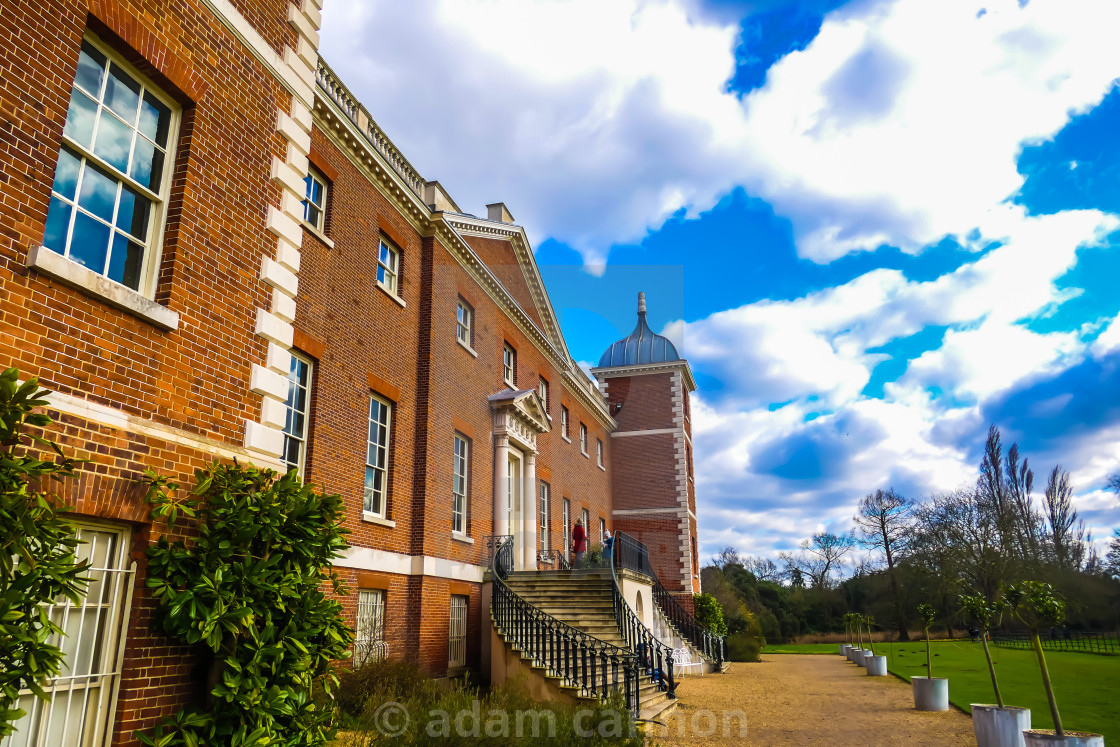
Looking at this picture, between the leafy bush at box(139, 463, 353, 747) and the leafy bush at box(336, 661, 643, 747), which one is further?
the leafy bush at box(336, 661, 643, 747)

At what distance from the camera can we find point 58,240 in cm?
507

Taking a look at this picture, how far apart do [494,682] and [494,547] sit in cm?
434

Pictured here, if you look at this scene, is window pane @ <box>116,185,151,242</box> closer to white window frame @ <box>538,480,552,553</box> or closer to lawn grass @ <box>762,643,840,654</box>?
white window frame @ <box>538,480,552,553</box>

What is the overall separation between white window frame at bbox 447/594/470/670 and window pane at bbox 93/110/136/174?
37.1 feet

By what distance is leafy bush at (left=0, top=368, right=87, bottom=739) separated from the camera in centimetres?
371

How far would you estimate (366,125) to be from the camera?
14.1m

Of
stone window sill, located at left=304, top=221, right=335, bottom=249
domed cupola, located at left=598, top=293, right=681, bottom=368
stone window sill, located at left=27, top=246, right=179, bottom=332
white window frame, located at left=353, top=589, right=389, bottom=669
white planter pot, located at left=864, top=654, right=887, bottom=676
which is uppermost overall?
domed cupola, located at left=598, top=293, right=681, bottom=368

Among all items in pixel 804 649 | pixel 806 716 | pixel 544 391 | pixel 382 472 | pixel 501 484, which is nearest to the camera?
pixel 806 716

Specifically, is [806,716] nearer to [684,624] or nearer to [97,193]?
[684,624]

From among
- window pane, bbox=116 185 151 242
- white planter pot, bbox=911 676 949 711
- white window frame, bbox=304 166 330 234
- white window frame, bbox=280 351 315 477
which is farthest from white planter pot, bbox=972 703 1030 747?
white window frame, bbox=304 166 330 234

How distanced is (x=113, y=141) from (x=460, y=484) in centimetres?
1187

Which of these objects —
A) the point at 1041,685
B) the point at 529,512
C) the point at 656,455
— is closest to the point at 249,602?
the point at 529,512

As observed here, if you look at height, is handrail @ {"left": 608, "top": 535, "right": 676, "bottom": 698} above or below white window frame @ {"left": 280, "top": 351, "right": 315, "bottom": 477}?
below

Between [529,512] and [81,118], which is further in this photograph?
[529,512]
